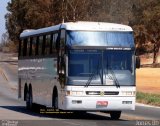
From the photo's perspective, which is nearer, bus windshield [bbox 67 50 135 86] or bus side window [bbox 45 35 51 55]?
bus windshield [bbox 67 50 135 86]

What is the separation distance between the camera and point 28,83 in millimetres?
26641

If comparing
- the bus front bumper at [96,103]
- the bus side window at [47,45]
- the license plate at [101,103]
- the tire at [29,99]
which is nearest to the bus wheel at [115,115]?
the bus front bumper at [96,103]

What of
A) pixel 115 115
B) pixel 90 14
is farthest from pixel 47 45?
pixel 90 14

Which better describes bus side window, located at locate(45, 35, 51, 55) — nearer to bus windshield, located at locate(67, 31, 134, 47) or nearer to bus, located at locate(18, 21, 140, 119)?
bus, located at locate(18, 21, 140, 119)

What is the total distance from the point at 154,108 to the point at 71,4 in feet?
205

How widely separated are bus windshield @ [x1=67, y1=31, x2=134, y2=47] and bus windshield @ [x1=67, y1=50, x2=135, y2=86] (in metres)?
0.29

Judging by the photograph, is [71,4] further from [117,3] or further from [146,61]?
[117,3]

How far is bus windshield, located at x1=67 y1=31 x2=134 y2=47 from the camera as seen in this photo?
2097 centimetres

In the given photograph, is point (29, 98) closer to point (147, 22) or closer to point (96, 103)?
point (96, 103)

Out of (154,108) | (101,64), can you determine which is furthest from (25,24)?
(101,64)

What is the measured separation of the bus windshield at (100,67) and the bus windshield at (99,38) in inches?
11.3

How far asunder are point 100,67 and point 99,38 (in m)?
1.09

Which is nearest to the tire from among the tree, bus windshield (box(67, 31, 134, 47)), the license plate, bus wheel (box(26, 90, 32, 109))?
bus wheel (box(26, 90, 32, 109))

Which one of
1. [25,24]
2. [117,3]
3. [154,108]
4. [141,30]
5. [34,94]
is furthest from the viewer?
[117,3]
